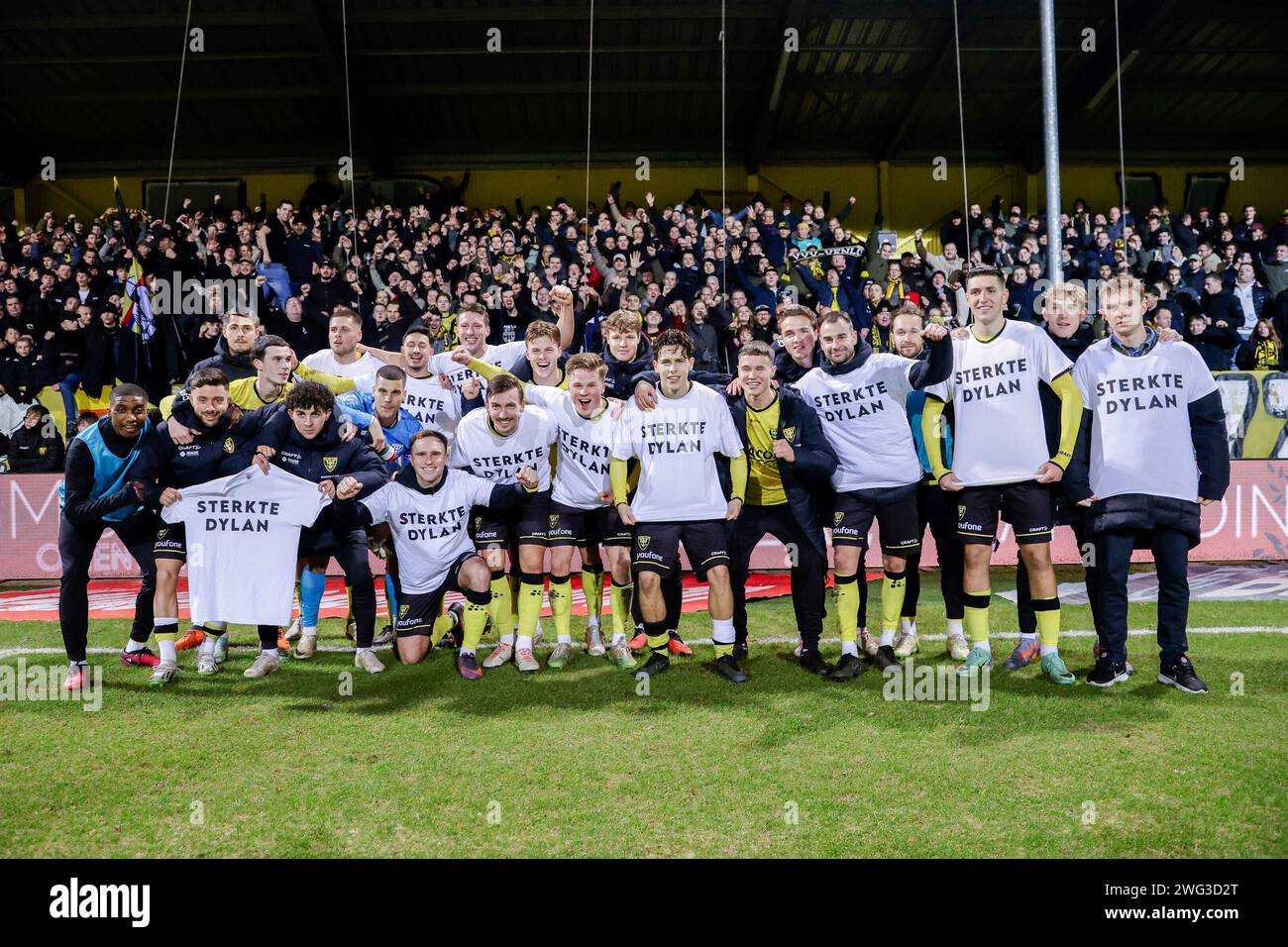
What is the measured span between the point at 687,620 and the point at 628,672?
1.79 metres

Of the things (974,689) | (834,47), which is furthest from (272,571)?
(834,47)

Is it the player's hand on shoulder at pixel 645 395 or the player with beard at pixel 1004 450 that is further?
the player's hand on shoulder at pixel 645 395

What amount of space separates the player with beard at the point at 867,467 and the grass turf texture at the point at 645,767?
0.74m

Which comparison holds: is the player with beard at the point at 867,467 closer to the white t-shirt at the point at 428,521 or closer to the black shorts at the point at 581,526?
the black shorts at the point at 581,526

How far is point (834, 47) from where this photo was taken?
17641 mm

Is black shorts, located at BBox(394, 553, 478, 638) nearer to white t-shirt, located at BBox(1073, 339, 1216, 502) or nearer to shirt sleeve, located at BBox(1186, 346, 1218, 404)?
white t-shirt, located at BBox(1073, 339, 1216, 502)

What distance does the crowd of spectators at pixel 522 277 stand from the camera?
42.7ft

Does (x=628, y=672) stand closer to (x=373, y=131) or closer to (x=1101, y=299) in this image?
(x=1101, y=299)

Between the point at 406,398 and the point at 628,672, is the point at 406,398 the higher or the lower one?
the higher one

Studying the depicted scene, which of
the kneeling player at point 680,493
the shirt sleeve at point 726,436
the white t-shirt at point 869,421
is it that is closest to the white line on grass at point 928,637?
the kneeling player at point 680,493

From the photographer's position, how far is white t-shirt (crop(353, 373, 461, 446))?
7.34 metres
